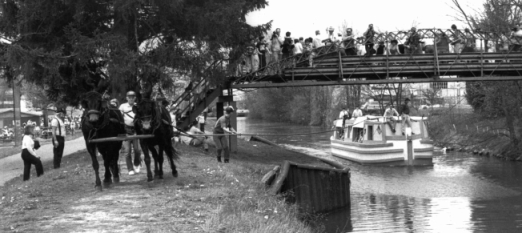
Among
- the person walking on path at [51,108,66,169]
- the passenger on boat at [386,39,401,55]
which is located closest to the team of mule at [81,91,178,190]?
the person walking on path at [51,108,66,169]

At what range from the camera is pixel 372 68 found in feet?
105

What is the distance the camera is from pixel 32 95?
198 feet

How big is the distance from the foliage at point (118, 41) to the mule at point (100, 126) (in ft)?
34.3

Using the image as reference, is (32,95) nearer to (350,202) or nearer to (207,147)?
(207,147)

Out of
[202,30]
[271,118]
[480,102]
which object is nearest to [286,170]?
[202,30]

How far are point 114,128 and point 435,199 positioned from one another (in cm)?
1248

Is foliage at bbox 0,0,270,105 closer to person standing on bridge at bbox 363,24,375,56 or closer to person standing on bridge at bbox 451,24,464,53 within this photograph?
person standing on bridge at bbox 363,24,375,56

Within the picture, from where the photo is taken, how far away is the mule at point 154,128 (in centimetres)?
1494

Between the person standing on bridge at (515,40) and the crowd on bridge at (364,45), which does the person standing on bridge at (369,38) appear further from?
the person standing on bridge at (515,40)

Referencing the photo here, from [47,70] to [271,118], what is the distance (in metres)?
79.8

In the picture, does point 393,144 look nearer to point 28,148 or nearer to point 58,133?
point 58,133

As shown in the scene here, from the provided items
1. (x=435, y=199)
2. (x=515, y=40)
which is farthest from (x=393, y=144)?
(x=435, y=199)

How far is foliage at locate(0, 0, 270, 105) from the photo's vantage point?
25453 millimetres

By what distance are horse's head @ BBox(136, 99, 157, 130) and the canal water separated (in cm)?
567
